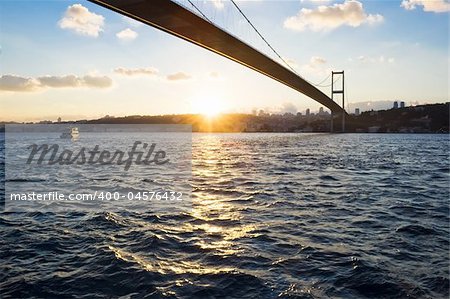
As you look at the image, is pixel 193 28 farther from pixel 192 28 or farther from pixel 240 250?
pixel 240 250

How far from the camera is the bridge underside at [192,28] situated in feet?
87.4

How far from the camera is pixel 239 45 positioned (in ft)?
131

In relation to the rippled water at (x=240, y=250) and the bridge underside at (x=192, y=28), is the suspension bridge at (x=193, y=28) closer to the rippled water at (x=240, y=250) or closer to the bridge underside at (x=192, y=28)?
the bridge underside at (x=192, y=28)

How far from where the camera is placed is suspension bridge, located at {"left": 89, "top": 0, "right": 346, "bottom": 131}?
2667 centimetres

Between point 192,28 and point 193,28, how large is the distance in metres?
0.10

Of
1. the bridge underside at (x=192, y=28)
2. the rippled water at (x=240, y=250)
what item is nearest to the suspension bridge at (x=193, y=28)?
the bridge underside at (x=192, y=28)

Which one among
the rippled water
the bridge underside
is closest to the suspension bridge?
the bridge underside

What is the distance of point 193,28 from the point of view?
110ft

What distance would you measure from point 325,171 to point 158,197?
433 inches

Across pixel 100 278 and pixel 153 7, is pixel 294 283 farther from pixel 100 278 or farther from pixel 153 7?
pixel 153 7

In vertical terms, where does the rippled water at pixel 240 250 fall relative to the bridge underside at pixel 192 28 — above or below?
below

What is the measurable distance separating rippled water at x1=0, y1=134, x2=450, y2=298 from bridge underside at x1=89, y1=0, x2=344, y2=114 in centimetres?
1953

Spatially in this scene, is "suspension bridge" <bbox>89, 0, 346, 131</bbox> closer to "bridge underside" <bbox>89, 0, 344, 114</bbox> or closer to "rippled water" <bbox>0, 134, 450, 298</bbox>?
"bridge underside" <bbox>89, 0, 344, 114</bbox>

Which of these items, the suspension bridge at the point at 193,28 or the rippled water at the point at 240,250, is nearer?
the rippled water at the point at 240,250
